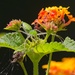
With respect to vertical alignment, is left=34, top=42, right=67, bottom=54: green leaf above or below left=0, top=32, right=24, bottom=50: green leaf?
below

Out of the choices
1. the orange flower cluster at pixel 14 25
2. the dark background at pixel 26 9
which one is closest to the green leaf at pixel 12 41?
the orange flower cluster at pixel 14 25

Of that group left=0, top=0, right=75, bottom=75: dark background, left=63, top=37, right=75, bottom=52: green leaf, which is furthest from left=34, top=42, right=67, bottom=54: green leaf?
left=0, top=0, right=75, bottom=75: dark background

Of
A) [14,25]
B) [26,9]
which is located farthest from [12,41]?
[26,9]

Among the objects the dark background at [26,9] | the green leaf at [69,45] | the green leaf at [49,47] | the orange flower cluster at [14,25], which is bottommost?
the green leaf at [49,47]

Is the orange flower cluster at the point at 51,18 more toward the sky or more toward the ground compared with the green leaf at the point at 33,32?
more toward the sky

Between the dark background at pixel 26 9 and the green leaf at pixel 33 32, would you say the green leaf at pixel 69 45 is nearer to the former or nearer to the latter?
the green leaf at pixel 33 32

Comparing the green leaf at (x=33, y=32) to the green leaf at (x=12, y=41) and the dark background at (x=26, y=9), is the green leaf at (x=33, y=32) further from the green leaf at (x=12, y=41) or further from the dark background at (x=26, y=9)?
the dark background at (x=26, y=9)

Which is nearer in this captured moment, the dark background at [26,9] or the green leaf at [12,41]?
the green leaf at [12,41]

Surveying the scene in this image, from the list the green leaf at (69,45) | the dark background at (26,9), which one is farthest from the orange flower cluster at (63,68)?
the dark background at (26,9)

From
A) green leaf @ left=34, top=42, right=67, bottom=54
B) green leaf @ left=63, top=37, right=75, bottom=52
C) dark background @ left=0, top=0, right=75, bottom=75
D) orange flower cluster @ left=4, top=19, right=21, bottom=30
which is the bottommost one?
green leaf @ left=34, top=42, right=67, bottom=54

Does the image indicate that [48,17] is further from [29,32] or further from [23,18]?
[23,18]

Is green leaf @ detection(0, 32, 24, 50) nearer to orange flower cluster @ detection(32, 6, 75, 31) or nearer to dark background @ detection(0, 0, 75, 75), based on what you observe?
orange flower cluster @ detection(32, 6, 75, 31)
